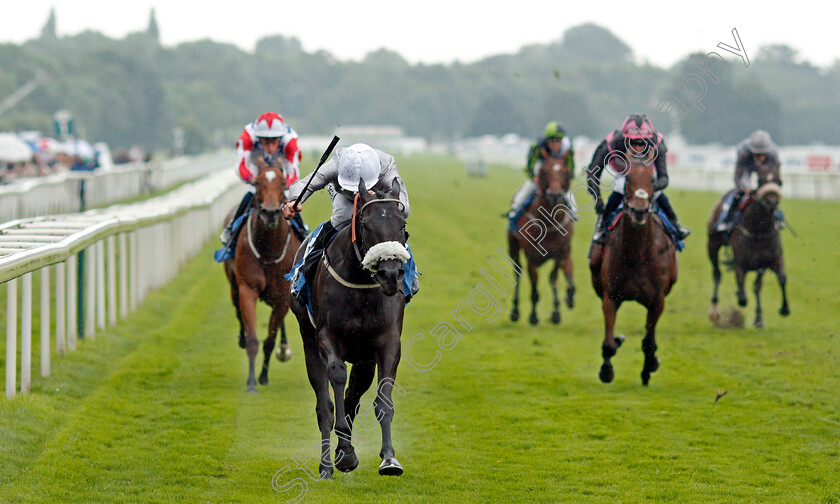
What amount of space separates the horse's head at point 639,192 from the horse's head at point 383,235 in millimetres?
2821

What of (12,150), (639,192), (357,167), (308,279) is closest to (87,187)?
(12,150)

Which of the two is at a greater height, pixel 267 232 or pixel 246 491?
pixel 267 232

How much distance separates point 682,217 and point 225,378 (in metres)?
17.0

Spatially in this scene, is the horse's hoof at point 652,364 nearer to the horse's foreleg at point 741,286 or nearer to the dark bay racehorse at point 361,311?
the dark bay racehorse at point 361,311

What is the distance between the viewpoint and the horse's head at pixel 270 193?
295 inches

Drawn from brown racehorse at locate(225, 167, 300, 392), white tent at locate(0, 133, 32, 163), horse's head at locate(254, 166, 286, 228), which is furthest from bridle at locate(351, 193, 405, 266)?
white tent at locate(0, 133, 32, 163)

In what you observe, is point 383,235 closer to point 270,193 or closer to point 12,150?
point 270,193

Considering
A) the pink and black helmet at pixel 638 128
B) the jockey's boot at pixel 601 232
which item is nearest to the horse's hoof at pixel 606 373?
the jockey's boot at pixel 601 232

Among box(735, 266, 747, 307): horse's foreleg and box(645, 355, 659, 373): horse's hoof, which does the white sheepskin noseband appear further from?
box(735, 266, 747, 307): horse's foreleg

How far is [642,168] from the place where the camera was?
24.3 feet

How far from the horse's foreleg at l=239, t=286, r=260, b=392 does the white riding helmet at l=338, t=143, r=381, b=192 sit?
2.88 m

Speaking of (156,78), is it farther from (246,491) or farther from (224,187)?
(246,491)

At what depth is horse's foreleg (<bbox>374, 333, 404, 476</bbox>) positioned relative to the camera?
4793 millimetres

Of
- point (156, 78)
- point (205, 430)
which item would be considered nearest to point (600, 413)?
point (205, 430)
